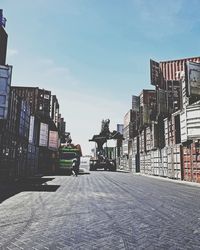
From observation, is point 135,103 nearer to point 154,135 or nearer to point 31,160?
point 154,135

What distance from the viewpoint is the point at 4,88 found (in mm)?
16359

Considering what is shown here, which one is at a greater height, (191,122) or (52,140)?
(52,140)

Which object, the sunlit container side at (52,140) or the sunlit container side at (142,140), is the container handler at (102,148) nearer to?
the sunlit container side at (142,140)

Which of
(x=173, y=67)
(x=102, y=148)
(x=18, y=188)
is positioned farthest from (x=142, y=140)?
(x=18, y=188)

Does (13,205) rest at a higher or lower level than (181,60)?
lower

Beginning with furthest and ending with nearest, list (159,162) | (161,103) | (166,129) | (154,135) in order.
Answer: (154,135) < (159,162) < (161,103) < (166,129)

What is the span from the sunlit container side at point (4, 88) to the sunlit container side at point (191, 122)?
1278 centimetres

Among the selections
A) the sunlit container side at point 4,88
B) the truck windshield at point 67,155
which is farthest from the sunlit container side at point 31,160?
the sunlit container side at point 4,88

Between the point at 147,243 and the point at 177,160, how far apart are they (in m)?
19.6

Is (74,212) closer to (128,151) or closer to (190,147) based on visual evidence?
(190,147)

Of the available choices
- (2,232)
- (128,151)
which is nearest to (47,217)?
(2,232)

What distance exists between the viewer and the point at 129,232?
17.1ft

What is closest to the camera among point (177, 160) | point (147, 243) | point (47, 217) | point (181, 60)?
point (147, 243)

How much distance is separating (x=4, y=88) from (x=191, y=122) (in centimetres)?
1312
